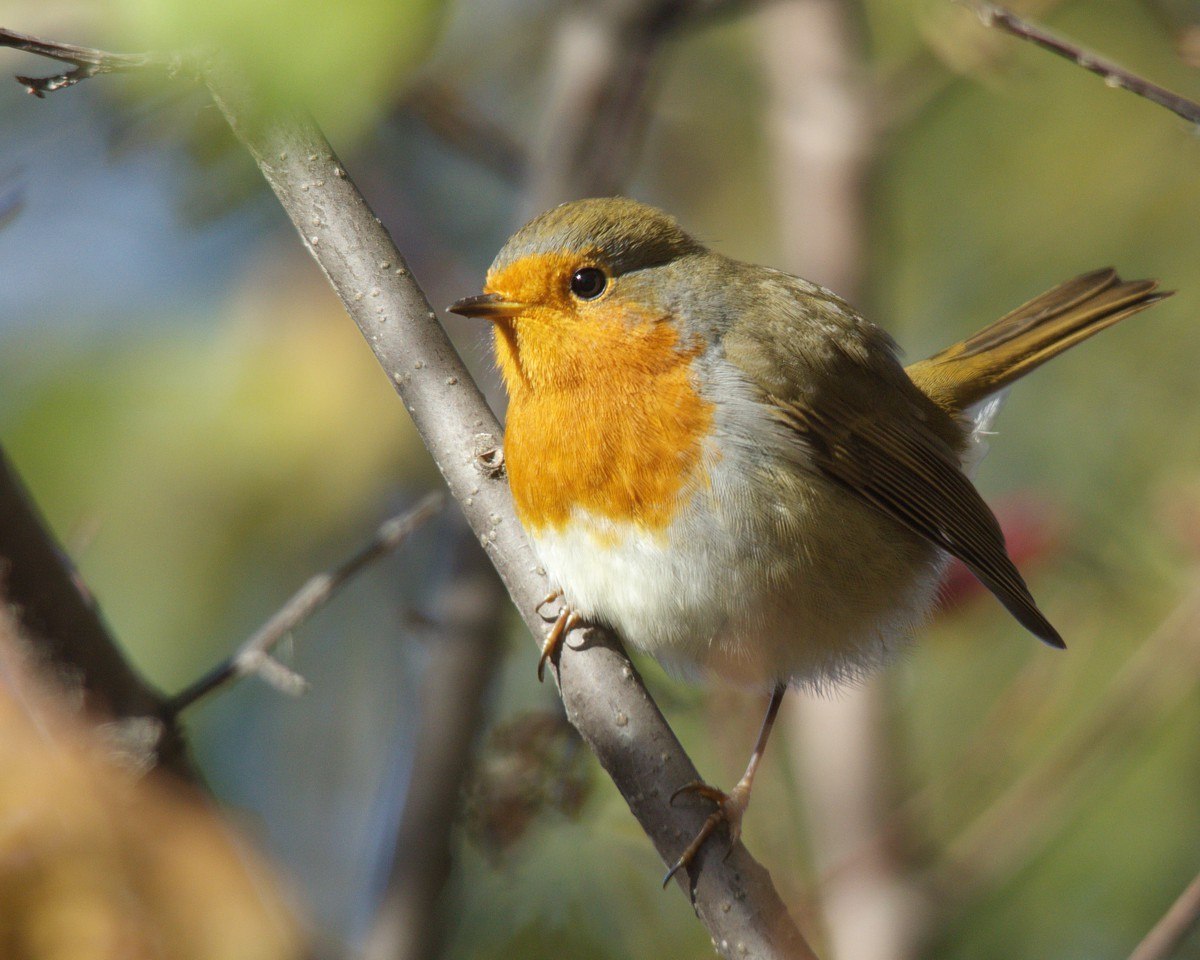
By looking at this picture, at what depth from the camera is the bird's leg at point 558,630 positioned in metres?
2.45

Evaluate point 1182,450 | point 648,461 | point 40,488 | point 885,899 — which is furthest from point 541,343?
point 1182,450

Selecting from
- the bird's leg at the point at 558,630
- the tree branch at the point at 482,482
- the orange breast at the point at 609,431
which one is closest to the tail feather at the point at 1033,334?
the orange breast at the point at 609,431

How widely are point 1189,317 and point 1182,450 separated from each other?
650mm

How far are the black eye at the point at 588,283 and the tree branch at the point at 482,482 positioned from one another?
23.4 inches

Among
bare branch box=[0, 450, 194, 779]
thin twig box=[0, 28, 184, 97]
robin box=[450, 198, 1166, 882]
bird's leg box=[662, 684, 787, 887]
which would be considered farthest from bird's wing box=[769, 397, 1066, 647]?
thin twig box=[0, 28, 184, 97]

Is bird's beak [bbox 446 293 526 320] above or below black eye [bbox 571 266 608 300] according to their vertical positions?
above

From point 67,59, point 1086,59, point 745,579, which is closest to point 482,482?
point 745,579

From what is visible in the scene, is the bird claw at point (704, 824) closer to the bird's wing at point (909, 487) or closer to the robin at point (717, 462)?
the robin at point (717, 462)

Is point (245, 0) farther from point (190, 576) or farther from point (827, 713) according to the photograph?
point (827, 713)

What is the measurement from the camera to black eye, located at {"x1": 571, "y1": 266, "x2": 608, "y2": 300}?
284cm

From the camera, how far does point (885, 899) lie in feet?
12.3

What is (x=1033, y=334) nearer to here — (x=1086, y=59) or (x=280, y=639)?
Result: (x=1086, y=59)

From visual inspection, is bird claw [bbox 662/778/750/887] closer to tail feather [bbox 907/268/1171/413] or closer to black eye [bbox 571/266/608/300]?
black eye [bbox 571/266/608/300]

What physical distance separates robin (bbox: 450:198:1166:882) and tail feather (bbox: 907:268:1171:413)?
32 centimetres
